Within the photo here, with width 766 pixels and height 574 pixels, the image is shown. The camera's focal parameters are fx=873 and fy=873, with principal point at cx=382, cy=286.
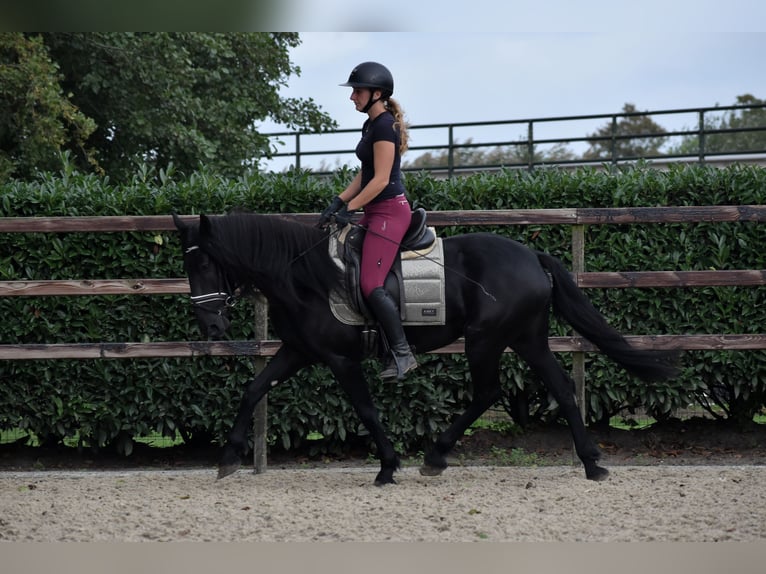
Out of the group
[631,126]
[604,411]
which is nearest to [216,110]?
[604,411]

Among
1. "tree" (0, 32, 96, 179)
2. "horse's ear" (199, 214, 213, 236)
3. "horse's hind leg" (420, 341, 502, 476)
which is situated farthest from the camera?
"tree" (0, 32, 96, 179)

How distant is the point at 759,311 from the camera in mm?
6715

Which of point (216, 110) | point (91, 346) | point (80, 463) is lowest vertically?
point (80, 463)

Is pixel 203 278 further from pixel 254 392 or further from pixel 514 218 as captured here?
pixel 514 218

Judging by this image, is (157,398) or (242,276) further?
(157,398)

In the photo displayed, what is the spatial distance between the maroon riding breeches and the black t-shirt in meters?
0.06

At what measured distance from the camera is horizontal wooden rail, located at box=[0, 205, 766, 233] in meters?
6.05

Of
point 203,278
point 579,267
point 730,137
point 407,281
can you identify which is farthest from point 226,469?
point 730,137

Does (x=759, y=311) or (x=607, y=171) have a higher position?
(x=607, y=171)

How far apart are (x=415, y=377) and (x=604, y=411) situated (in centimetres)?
164

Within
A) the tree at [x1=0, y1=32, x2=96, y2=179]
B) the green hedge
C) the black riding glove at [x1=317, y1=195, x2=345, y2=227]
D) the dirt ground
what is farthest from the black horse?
the tree at [x1=0, y1=32, x2=96, y2=179]

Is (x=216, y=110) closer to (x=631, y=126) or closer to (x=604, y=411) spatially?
(x=604, y=411)

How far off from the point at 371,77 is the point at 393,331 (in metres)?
1.50

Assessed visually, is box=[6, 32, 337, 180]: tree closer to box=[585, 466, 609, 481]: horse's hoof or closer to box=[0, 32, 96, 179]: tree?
box=[0, 32, 96, 179]: tree
